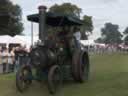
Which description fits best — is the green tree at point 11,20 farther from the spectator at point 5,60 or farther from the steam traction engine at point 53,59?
the steam traction engine at point 53,59

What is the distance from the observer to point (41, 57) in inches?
422

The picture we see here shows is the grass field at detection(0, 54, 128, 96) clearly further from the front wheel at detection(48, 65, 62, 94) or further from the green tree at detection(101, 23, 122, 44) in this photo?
the green tree at detection(101, 23, 122, 44)

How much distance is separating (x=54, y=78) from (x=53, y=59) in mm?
641

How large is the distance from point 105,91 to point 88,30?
216ft

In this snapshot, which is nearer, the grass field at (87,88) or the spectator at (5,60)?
the grass field at (87,88)

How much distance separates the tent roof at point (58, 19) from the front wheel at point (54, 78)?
1.89m

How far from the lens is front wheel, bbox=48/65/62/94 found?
10.4 metres

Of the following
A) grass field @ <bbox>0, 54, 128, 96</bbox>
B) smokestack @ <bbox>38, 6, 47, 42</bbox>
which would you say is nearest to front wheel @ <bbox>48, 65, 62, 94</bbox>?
grass field @ <bbox>0, 54, 128, 96</bbox>

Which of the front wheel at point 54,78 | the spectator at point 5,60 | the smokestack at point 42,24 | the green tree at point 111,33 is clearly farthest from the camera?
the green tree at point 111,33

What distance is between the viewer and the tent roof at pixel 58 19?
11.8 meters

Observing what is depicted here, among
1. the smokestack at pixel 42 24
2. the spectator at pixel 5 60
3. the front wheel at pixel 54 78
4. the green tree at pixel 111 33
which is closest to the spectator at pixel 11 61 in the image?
the spectator at pixel 5 60

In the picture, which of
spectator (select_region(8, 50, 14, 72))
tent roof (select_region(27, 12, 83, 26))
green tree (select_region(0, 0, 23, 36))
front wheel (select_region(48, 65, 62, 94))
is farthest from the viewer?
green tree (select_region(0, 0, 23, 36))

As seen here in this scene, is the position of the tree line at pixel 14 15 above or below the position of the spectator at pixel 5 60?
above

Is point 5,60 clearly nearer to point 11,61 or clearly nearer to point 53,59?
point 11,61
